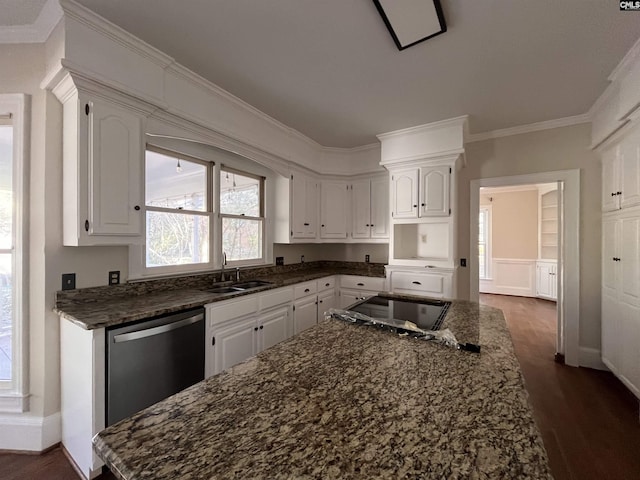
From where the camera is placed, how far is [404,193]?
11.2 ft

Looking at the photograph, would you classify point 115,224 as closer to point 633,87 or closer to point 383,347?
point 383,347

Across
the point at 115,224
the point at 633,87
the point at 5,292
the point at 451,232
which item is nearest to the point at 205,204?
the point at 115,224

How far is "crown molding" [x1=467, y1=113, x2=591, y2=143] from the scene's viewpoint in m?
2.99

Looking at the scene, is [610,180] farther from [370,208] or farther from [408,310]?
[408,310]

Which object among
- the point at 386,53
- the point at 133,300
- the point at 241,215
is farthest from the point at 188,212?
the point at 386,53

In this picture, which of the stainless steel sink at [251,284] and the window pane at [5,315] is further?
the stainless steel sink at [251,284]

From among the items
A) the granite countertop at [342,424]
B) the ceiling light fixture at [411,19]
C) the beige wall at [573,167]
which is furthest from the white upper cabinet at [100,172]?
the beige wall at [573,167]

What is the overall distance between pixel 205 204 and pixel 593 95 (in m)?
3.77

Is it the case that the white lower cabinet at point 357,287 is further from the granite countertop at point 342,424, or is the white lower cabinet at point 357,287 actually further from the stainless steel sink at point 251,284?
the granite countertop at point 342,424

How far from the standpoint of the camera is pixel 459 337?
122 cm

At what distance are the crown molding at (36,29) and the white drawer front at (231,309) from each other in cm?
203

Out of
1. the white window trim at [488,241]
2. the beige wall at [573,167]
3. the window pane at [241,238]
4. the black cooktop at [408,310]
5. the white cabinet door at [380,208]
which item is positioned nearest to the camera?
the black cooktop at [408,310]

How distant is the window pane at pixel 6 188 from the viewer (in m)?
1.87

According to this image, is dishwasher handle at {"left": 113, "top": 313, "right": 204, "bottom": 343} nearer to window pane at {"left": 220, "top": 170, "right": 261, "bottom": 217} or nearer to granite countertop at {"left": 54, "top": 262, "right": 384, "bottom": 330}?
granite countertop at {"left": 54, "top": 262, "right": 384, "bottom": 330}
